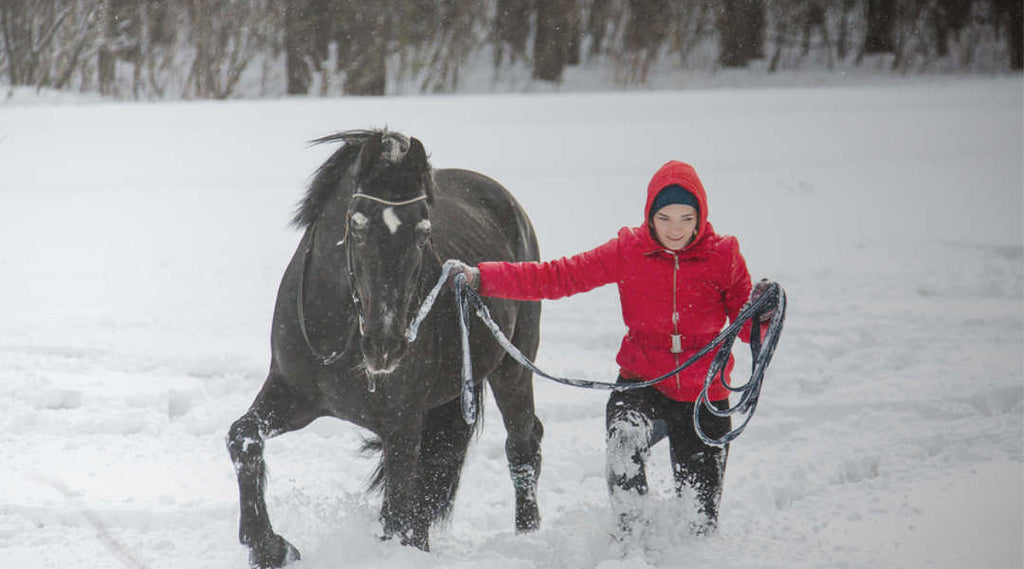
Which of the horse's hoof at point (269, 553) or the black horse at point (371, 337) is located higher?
the black horse at point (371, 337)

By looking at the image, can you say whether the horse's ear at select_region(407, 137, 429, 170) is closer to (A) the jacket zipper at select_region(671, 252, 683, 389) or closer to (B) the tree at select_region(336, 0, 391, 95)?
(A) the jacket zipper at select_region(671, 252, 683, 389)

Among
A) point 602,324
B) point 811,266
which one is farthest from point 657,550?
point 811,266

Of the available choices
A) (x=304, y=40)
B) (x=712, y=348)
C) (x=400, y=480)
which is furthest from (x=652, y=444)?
(x=304, y=40)

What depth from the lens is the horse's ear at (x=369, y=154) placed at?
3250 mm

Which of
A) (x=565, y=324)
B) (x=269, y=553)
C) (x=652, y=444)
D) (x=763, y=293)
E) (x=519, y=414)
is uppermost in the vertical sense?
(x=763, y=293)

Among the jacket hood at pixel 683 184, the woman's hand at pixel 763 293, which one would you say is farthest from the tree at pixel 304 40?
the woman's hand at pixel 763 293

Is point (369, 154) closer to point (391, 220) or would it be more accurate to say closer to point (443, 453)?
point (391, 220)

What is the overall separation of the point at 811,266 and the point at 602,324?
128 inches

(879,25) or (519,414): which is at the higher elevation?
(879,25)

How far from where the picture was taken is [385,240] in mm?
3117

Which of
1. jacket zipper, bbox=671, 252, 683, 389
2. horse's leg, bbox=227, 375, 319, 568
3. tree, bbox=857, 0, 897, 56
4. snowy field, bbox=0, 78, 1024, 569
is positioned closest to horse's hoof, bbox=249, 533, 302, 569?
horse's leg, bbox=227, 375, 319, 568

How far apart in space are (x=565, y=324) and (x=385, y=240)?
15.0 feet

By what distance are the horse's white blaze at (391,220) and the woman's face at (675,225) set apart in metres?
0.91

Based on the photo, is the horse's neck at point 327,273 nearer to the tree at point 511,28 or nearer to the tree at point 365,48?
the tree at point 365,48
